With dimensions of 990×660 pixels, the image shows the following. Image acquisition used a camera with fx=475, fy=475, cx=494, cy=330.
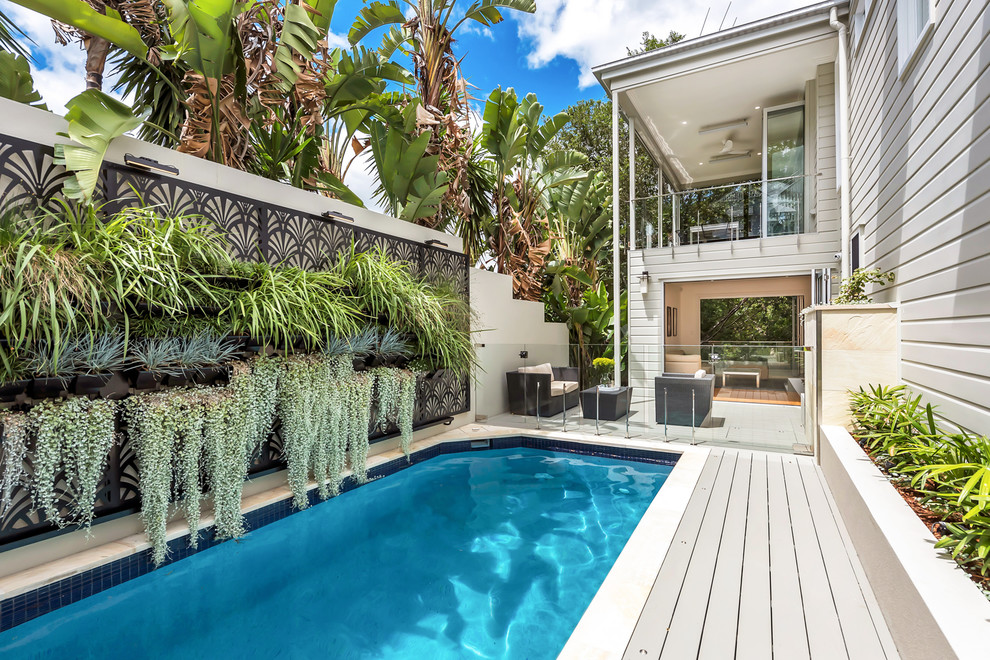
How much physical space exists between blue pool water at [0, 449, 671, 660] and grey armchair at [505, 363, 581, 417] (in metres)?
2.07

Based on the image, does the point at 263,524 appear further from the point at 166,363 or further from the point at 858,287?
the point at 858,287

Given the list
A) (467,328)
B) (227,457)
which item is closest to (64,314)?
(227,457)

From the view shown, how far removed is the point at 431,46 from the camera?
6766mm

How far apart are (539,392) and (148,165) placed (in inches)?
207

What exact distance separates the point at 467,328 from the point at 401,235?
4.83 ft

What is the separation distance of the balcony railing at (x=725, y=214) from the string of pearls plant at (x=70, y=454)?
28.1 ft

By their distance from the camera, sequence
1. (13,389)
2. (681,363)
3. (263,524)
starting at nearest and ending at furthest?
(13,389), (263,524), (681,363)

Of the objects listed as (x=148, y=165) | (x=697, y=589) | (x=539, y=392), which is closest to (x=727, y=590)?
(x=697, y=589)

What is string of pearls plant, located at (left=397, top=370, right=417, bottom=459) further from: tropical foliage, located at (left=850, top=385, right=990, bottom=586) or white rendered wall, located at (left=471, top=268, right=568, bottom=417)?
tropical foliage, located at (left=850, top=385, right=990, bottom=586)

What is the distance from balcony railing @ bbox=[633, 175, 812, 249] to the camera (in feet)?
26.6

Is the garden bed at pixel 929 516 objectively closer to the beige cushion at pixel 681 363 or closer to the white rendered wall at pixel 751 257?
the beige cushion at pixel 681 363

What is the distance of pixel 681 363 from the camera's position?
6777mm

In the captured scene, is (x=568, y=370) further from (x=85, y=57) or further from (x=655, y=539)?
(x=85, y=57)

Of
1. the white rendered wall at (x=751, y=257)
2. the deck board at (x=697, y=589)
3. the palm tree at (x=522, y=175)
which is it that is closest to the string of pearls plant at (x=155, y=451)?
the deck board at (x=697, y=589)
